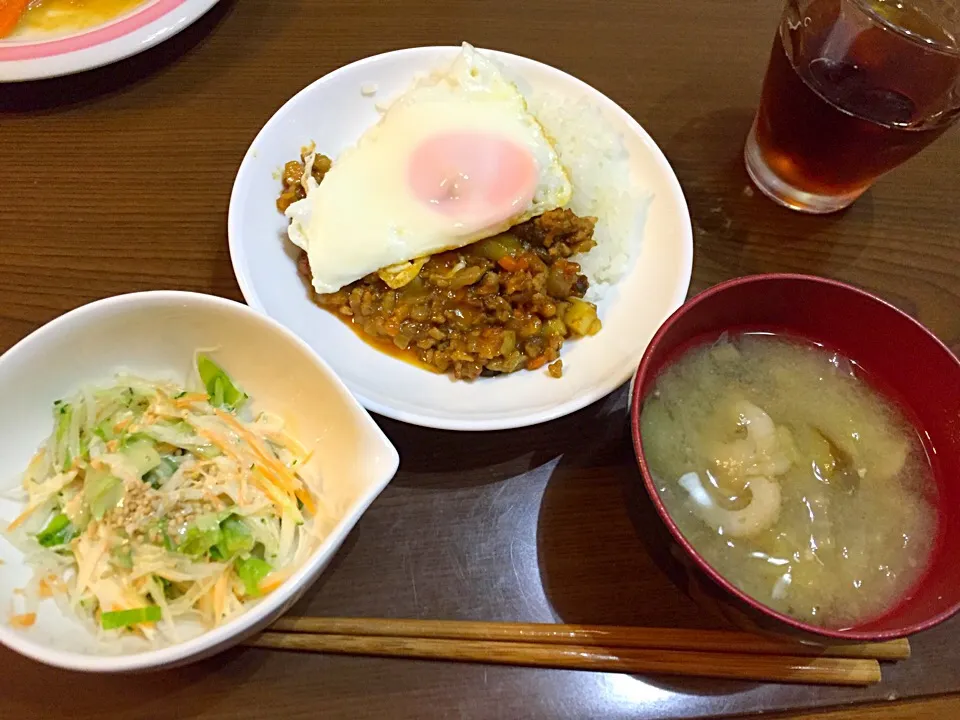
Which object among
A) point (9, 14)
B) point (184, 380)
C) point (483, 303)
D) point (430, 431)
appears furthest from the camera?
point (9, 14)

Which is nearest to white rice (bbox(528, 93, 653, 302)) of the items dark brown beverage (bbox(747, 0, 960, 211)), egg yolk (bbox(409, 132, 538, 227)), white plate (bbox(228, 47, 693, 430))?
white plate (bbox(228, 47, 693, 430))

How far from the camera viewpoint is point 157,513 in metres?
1.33

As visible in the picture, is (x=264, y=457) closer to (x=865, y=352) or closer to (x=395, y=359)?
(x=395, y=359)

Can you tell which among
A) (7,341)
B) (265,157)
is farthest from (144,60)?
(7,341)

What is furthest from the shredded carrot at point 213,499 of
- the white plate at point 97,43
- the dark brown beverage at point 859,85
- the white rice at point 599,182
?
the dark brown beverage at point 859,85

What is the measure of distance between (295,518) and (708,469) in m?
0.80

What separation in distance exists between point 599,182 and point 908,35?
0.77m

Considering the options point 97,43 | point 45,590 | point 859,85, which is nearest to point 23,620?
point 45,590

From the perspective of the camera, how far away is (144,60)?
2.22m

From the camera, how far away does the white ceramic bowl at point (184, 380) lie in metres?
1.24

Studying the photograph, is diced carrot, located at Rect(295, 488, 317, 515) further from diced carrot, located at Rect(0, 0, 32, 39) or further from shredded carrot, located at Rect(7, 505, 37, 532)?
diced carrot, located at Rect(0, 0, 32, 39)

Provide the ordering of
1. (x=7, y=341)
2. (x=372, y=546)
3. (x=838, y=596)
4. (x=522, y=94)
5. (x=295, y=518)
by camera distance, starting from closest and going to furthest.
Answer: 1. (x=838, y=596)
2. (x=295, y=518)
3. (x=372, y=546)
4. (x=7, y=341)
5. (x=522, y=94)

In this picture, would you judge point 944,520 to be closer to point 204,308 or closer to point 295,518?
point 295,518

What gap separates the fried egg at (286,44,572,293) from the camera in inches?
69.5
